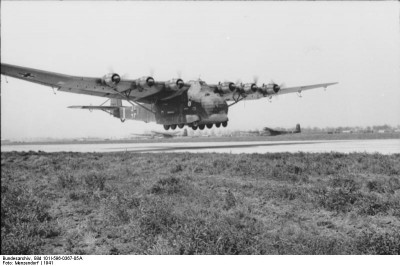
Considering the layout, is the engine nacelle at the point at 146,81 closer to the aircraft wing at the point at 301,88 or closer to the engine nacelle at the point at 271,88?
the engine nacelle at the point at 271,88

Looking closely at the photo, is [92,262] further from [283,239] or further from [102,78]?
[102,78]

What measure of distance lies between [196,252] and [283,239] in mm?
1857

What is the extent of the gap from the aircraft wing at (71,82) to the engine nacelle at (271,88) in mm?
9959

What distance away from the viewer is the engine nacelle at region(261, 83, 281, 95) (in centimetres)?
3141

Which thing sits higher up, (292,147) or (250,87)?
(250,87)

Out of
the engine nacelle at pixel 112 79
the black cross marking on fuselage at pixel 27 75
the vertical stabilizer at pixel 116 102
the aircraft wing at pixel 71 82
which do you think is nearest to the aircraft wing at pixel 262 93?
the aircraft wing at pixel 71 82

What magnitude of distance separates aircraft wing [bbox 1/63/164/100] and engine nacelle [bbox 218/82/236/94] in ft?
18.6

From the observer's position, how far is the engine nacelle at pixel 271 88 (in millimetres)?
31413

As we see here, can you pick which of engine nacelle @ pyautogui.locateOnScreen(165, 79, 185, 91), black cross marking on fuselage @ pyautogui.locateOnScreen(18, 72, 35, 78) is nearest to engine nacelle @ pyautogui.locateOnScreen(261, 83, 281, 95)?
engine nacelle @ pyautogui.locateOnScreen(165, 79, 185, 91)

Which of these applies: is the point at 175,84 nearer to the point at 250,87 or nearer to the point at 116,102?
the point at 250,87

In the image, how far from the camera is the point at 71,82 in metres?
25.8

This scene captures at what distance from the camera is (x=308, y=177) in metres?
12.2

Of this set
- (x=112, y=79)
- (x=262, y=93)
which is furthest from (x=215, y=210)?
(x=262, y=93)

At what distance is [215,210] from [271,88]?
80.8 feet
